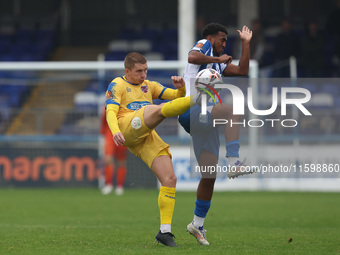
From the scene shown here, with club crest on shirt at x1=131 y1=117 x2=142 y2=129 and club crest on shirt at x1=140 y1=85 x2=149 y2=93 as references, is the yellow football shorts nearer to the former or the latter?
club crest on shirt at x1=131 y1=117 x2=142 y2=129

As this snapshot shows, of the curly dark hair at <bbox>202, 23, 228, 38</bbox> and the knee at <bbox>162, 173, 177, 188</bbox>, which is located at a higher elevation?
the curly dark hair at <bbox>202, 23, 228, 38</bbox>

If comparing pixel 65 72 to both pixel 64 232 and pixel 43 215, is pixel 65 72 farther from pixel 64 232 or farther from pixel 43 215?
pixel 64 232

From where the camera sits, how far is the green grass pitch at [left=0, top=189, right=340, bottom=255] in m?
7.13

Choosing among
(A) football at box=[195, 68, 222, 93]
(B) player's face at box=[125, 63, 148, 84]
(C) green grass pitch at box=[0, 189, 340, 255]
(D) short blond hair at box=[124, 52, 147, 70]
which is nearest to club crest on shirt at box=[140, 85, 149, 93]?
(B) player's face at box=[125, 63, 148, 84]

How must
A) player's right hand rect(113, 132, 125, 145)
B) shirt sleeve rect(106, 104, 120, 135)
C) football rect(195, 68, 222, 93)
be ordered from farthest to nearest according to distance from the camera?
football rect(195, 68, 222, 93) < shirt sleeve rect(106, 104, 120, 135) < player's right hand rect(113, 132, 125, 145)

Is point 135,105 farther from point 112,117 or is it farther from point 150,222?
point 150,222

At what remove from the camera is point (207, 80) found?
7.04 meters

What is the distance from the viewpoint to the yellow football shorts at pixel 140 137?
707cm

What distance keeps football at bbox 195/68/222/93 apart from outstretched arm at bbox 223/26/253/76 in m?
0.34

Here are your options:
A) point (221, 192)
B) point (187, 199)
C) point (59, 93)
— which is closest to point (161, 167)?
point (187, 199)

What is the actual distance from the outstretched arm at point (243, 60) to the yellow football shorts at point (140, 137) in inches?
39.9

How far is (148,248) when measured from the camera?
6.98 m

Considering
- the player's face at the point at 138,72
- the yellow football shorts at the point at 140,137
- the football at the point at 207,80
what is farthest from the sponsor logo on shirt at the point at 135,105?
the football at the point at 207,80

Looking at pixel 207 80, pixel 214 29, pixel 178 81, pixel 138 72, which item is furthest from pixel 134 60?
pixel 214 29
